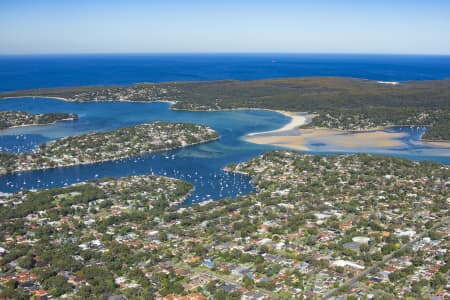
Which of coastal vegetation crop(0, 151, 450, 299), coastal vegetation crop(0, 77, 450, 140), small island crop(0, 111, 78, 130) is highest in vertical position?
coastal vegetation crop(0, 77, 450, 140)

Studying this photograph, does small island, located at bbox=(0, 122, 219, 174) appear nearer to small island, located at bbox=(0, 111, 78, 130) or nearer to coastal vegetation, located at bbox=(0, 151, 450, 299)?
coastal vegetation, located at bbox=(0, 151, 450, 299)

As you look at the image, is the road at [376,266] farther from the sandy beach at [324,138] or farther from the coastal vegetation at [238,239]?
the sandy beach at [324,138]

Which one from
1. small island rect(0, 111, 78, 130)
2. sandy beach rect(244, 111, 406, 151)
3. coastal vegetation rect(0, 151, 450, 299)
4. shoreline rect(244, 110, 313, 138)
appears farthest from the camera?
small island rect(0, 111, 78, 130)

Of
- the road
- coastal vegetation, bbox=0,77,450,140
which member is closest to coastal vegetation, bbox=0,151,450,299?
the road

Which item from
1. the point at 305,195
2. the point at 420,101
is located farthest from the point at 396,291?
the point at 420,101

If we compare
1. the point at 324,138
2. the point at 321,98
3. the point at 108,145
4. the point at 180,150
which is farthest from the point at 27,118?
the point at 321,98

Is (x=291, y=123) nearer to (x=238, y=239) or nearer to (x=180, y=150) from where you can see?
(x=180, y=150)

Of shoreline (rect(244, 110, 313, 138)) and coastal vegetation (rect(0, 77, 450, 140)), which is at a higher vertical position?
coastal vegetation (rect(0, 77, 450, 140))
